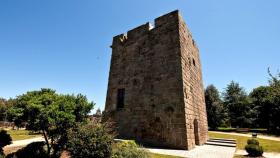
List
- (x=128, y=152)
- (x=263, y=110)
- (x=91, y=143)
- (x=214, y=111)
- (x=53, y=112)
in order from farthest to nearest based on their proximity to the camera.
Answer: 1. (x=214, y=111)
2. (x=263, y=110)
3. (x=53, y=112)
4. (x=91, y=143)
5. (x=128, y=152)

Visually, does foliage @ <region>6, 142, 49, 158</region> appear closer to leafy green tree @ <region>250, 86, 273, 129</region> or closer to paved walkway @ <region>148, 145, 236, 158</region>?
paved walkway @ <region>148, 145, 236, 158</region>

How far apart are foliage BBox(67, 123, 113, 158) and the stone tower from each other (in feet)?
17.1

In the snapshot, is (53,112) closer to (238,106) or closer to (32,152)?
(32,152)

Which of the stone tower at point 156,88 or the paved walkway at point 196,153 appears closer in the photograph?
the paved walkway at point 196,153

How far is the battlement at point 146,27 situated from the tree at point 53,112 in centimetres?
799

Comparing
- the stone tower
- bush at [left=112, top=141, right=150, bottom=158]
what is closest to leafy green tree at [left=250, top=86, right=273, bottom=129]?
the stone tower

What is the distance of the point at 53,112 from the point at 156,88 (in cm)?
694

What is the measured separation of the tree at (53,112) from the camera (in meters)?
7.93

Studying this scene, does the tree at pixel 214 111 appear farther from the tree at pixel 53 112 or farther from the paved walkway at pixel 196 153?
the tree at pixel 53 112

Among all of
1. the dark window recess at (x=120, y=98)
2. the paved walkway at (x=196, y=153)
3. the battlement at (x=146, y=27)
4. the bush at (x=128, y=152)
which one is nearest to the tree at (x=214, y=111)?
the dark window recess at (x=120, y=98)

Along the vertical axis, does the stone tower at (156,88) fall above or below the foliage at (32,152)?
above

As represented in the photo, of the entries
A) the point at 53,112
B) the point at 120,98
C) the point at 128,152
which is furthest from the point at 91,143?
the point at 120,98

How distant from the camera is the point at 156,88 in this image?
12578 mm

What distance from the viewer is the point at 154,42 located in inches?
540
